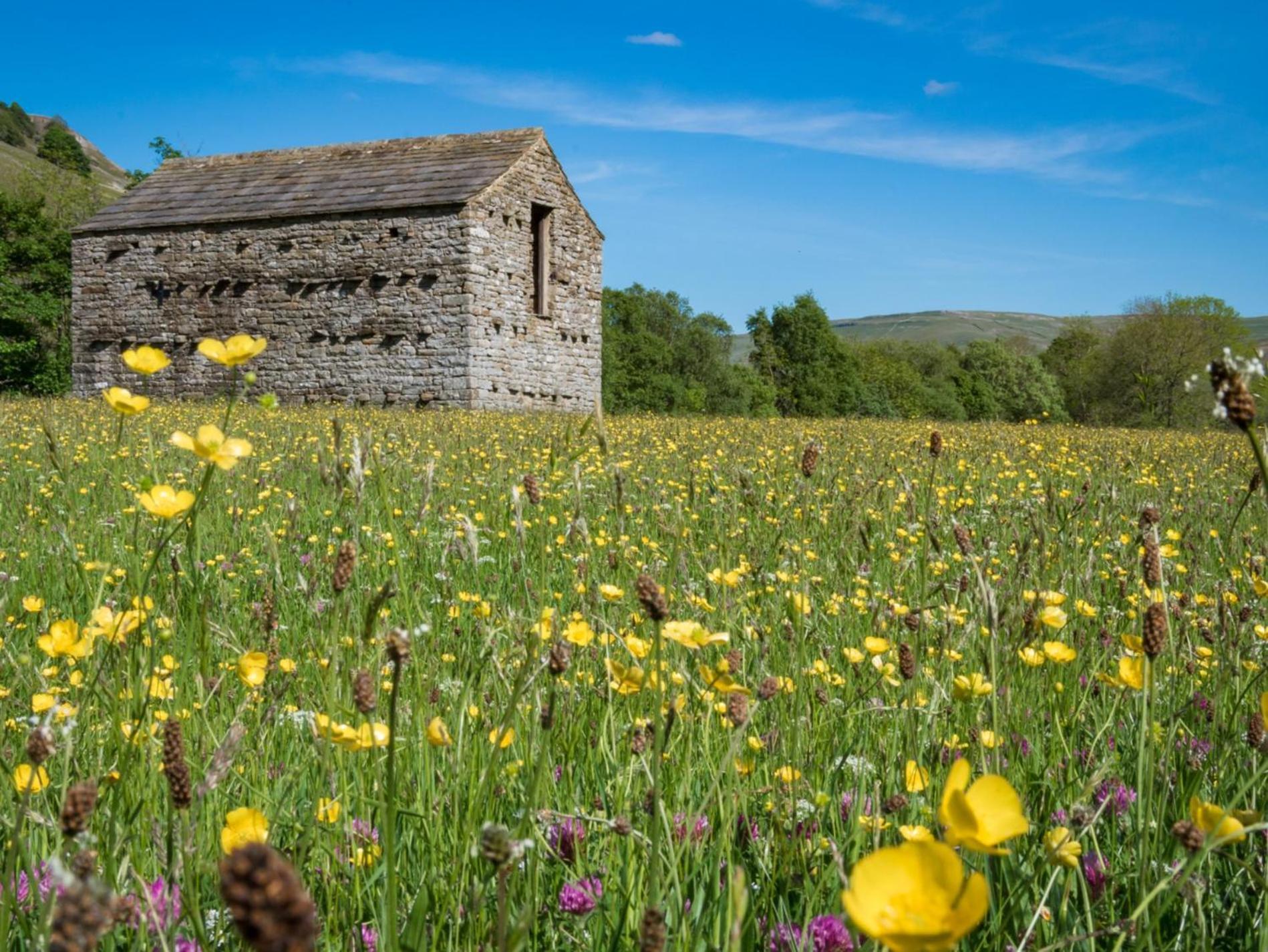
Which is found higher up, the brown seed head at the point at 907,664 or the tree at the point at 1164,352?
the tree at the point at 1164,352

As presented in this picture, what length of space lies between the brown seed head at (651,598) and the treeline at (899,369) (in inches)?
1251

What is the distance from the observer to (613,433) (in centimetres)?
965

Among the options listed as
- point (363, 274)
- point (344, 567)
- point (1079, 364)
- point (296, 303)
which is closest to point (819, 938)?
point (344, 567)

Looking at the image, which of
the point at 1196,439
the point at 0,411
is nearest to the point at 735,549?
the point at 0,411

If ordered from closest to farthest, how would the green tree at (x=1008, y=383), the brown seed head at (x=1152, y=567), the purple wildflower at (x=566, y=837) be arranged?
1. the brown seed head at (x=1152, y=567)
2. the purple wildflower at (x=566, y=837)
3. the green tree at (x=1008, y=383)

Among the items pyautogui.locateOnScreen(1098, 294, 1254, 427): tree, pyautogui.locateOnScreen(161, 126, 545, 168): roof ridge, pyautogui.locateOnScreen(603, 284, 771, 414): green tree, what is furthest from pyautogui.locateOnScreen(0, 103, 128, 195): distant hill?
pyautogui.locateOnScreen(1098, 294, 1254, 427): tree

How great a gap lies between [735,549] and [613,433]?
559 centimetres

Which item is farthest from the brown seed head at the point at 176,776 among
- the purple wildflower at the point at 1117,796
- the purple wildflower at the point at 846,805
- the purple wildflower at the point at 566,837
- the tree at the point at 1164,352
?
the tree at the point at 1164,352

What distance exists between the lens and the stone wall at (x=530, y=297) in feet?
64.2

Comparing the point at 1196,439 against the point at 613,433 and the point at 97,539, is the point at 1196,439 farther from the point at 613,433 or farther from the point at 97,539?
the point at 97,539

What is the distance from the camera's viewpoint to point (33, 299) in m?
28.6

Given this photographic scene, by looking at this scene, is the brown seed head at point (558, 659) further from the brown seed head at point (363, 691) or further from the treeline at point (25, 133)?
the treeline at point (25, 133)

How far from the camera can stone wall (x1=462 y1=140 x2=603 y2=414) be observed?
19.6 meters

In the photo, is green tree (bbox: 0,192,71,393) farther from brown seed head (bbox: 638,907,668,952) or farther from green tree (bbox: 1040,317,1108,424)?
green tree (bbox: 1040,317,1108,424)
